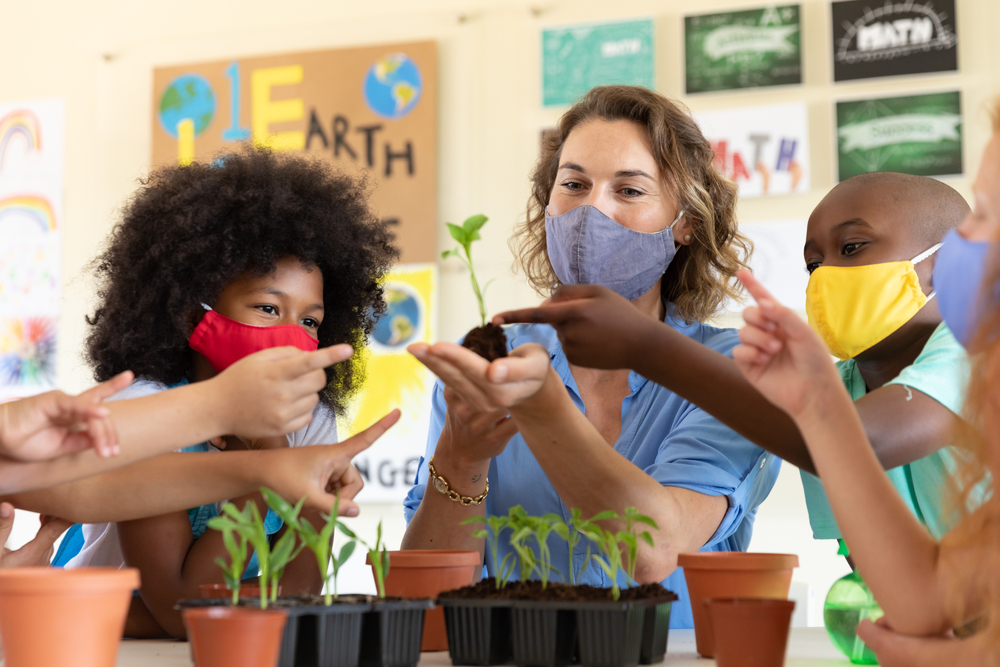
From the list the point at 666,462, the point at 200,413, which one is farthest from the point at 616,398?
the point at 200,413

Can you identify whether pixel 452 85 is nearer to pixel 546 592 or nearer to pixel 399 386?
pixel 399 386

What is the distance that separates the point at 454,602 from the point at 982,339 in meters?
0.53

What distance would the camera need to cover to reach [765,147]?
280 centimetres

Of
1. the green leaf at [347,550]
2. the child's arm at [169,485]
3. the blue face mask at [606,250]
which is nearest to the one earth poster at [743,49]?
the blue face mask at [606,250]

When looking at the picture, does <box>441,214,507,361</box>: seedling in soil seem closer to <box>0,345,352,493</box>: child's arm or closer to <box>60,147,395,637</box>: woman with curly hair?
<box>0,345,352,493</box>: child's arm

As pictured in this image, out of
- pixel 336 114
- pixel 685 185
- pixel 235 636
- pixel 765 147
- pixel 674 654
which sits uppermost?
pixel 336 114

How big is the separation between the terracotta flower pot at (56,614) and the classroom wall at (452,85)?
2.04m

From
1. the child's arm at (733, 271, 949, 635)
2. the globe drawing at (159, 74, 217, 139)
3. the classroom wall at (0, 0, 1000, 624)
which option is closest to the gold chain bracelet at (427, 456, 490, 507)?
the child's arm at (733, 271, 949, 635)

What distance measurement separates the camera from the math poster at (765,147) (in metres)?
2.78

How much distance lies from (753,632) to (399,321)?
2.36m

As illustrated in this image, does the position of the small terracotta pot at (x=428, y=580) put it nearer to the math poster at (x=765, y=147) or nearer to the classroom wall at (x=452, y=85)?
the classroom wall at (x=452, y=85)

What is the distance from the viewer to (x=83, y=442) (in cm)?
90

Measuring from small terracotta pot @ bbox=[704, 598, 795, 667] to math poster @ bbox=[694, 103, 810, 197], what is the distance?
2147mm

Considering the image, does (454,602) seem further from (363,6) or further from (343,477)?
(363,6)
